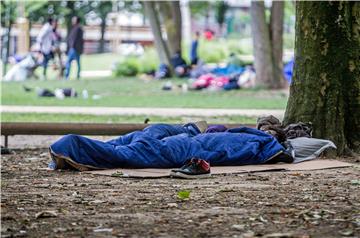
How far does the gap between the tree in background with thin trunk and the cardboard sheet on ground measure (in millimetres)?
12451

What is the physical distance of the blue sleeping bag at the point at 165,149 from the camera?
793 cm

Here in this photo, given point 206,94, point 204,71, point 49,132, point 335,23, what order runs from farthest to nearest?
point 204,71 → point 206,94 → point 49,132 → point 335,23

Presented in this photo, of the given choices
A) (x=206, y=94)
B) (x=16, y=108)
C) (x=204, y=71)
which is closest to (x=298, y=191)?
(x=16, y=108)

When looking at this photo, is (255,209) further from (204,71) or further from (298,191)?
(204,71)

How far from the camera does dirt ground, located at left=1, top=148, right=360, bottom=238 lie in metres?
5.07

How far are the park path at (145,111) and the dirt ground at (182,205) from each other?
7.01 meters

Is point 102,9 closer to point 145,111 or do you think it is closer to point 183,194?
point 145,111

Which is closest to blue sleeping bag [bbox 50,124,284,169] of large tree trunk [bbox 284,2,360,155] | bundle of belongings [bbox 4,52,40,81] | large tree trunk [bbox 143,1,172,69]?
large tree trunk [bbox 284,2,360,155]

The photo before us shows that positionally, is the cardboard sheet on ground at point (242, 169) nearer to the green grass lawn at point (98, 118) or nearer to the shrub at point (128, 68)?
the green grass lawn at point (98, 118)

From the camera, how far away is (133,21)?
46469mm

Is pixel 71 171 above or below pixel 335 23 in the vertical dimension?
below

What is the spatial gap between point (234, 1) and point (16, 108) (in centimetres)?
3203

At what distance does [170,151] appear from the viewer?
8039 millimetres

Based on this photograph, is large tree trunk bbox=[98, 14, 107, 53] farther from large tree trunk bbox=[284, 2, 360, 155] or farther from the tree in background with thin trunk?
large tree trunk bbox=[284, 2, 360, 155]
